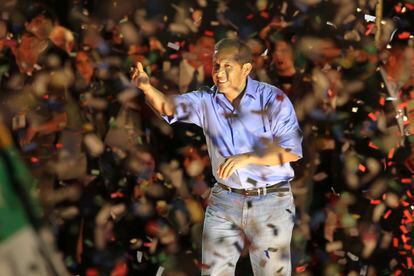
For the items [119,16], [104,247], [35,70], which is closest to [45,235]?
[104,247]

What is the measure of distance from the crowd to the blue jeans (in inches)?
14.1

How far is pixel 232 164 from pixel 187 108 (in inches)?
15.3

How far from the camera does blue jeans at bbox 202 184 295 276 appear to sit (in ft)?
11.2

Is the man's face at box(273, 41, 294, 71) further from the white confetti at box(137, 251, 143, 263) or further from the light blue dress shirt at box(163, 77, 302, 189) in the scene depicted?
the white confetti at box(137, 251, 143, 263)

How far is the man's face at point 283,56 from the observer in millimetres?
3729

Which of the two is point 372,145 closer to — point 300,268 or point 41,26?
point 300,268

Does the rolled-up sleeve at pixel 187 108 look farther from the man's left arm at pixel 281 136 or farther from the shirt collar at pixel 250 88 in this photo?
the man's left arm at pixel 281 136

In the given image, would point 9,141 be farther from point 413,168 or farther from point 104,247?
point 413,168

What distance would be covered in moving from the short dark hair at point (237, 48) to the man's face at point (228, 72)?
1 centimetres

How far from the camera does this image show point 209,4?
12.1ft

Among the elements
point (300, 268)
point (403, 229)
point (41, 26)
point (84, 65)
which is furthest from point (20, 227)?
point (403, 229)

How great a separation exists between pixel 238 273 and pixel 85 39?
4.06ft

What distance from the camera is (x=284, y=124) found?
3402mm

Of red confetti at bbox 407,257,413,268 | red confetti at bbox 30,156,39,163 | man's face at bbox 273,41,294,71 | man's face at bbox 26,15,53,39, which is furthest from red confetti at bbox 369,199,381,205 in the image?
man's face at bbox 26,15,53,39
